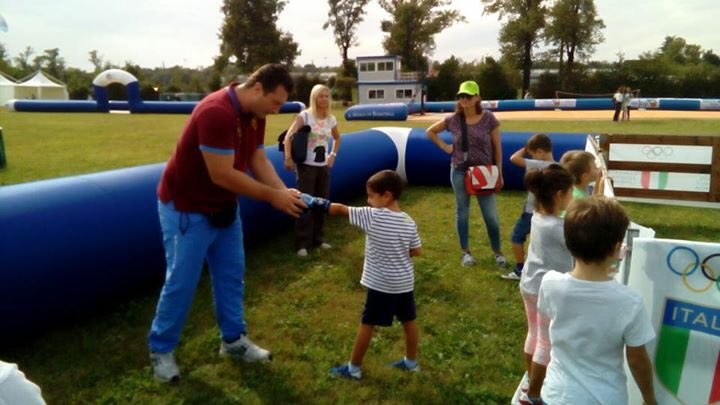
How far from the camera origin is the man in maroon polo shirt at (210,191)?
127 inches

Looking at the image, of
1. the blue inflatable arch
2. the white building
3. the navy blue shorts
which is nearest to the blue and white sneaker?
the navy blue shorts

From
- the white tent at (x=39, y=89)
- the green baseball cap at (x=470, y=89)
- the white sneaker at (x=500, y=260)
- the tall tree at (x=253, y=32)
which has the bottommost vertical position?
the white sneaker at (x=500, y=260)

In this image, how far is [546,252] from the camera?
312 centimetres

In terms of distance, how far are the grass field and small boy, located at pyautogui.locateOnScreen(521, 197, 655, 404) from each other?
1.38m

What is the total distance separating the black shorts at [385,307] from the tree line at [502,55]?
A: 120 feet

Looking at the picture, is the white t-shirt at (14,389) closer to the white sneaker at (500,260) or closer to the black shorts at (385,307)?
the black shorts at (385,307)

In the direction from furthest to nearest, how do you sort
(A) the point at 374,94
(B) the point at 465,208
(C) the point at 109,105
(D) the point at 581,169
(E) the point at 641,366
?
(A) the point at 374,94
(C) the point at 109,105
(B) the point at 465,208
(D) the point at 581,169
(E) the point at 641,366

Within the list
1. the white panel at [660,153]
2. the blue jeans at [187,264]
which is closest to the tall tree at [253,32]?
the white panel at [660,153]

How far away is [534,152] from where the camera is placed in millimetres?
4953

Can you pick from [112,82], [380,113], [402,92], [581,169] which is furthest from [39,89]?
[581,169]

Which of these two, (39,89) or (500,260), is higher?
(39,89)

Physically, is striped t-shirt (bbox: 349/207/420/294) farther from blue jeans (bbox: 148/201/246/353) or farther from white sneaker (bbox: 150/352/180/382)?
white sneaker (bbox: 150/352/180/382)

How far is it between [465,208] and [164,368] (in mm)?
3270

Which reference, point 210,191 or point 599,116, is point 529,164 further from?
point 599,116
